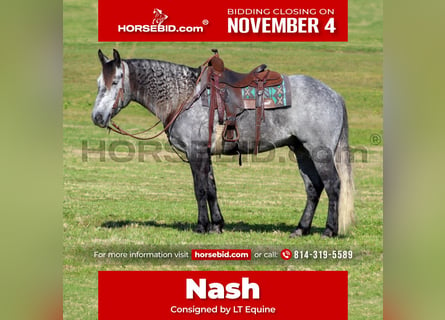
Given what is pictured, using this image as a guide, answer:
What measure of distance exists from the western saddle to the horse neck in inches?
17.7

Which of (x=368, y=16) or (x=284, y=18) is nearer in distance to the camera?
(x=284, y=18)

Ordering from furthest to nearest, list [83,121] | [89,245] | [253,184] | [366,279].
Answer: [83,121] < [253,184] < [89,245] < [366,279]

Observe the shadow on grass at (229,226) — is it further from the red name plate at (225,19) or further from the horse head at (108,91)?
the red name plate at (225,19)

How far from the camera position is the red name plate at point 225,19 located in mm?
10203

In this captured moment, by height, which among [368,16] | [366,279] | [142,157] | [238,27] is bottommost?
[366,279]

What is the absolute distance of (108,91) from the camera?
11750mm

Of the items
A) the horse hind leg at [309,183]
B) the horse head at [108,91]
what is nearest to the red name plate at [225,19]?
the horse head at [108,91]

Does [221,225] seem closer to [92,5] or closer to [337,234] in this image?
[337,234]

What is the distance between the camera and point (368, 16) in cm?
1998

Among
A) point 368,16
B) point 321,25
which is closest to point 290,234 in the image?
point 321,25

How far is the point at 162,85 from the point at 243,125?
1.60 metres

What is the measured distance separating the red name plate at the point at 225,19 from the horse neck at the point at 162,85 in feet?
5.20

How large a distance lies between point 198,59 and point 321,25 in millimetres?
17276

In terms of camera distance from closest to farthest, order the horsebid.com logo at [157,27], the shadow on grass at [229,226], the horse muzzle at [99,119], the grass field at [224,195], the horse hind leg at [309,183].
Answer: the grass field at [224,195] < the horsebid.com logo at [157,27] < the horse muzzle at [99,119] < the horse hind leg at [309,183] < the shadow on grass at [229,226]
